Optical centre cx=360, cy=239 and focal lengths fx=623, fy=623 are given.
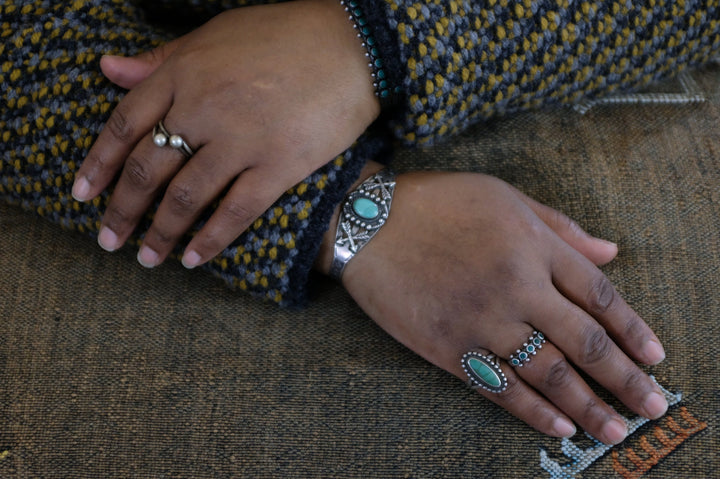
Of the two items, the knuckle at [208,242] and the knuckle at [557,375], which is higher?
the knuckle at [208,242]

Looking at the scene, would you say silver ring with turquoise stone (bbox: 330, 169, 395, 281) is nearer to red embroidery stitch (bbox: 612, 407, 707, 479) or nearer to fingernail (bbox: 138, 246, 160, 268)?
Result: fingernail (bbox: 138, 246, 160, 268)

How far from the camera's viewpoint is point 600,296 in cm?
62

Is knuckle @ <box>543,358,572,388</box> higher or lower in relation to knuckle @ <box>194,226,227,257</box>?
lower

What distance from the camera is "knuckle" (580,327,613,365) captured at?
59 centimetres

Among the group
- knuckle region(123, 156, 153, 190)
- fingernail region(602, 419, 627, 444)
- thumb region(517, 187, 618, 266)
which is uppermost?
knuckle region(123, 156, 153, 190)

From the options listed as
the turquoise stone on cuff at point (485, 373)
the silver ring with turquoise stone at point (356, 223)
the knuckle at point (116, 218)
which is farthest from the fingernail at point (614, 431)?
the knuckle at point (116, 218)

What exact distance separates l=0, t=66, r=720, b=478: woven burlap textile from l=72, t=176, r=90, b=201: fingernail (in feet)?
0.30

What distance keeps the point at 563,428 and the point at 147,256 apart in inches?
17.3

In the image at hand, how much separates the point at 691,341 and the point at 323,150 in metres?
0.42

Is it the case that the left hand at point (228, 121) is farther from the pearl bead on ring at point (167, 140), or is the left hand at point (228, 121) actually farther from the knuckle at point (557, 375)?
the knuckle at point (557, 375)

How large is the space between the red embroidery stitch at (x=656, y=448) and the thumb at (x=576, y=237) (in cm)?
17

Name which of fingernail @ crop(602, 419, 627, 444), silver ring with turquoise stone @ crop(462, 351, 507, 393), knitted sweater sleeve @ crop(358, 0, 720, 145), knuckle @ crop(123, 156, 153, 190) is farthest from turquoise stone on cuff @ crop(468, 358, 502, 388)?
knuckle @ crop(123, 156, 153, 190)

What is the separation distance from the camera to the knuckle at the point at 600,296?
616mm

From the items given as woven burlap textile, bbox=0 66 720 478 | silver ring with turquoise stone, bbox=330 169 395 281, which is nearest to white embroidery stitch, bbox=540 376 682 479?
woven burlap textile, bbox=0 66 720 478
